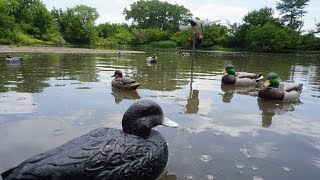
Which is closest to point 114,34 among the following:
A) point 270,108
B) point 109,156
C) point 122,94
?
point 122,94

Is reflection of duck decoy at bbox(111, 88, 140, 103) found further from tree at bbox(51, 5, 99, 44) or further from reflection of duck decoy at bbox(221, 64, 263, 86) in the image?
tree at bbox(51, 5, 99, 44)

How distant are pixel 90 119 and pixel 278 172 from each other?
3508 mm

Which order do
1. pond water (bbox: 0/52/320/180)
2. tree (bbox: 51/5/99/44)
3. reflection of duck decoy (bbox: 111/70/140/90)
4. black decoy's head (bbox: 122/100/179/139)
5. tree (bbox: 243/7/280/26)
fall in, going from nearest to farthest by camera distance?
1. black decoy's head (bbox: 122/100/179/139)
2. pond water (bbox: 0/52/320/180)
3. reflection of duck decoy (bbox: 111/70/140/90)
4. tree (bbox: 51/5/99/44)
5. tree (bbox: 243/7/280/26)

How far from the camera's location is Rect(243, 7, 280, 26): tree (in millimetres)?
72250

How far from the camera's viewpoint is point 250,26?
70000mm

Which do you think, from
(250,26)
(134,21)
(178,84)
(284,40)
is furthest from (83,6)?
(178,84)

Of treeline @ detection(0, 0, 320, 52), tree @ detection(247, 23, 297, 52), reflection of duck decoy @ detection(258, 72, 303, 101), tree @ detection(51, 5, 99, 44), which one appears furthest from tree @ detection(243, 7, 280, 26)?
reflection of duck decoy @ detection(258, 72, 303, 101)

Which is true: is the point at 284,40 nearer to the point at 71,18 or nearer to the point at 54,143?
the point at 71,18

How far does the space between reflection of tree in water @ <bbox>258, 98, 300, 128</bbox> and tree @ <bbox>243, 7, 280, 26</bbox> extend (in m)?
68.3

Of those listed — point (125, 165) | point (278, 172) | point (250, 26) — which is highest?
point (250, 26)

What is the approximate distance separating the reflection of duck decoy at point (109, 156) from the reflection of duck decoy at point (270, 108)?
11.0ft

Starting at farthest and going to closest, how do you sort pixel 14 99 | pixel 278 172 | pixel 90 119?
pixel 14 99
pixel 90 119
pixel 278 172

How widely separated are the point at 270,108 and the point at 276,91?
0.91m

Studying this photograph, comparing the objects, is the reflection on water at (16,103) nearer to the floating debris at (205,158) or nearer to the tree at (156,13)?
the floating debris at (205,158)
